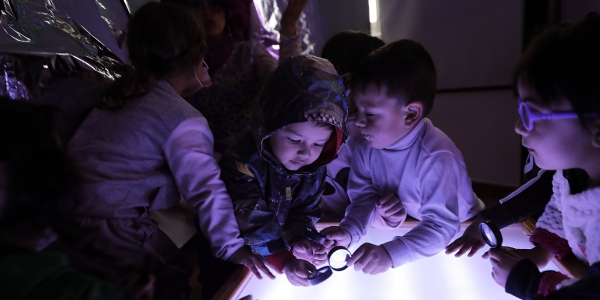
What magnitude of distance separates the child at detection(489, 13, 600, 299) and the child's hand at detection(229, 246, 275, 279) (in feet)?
1.44

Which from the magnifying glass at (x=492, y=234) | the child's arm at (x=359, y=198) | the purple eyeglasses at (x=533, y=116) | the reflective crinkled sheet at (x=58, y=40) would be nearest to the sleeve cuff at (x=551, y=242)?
the magnifying glass at (x=492, y=234)

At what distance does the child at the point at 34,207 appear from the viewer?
459 mm

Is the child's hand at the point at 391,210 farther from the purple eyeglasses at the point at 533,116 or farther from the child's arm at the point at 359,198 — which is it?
the purple eyeglasses at the point at 533,116

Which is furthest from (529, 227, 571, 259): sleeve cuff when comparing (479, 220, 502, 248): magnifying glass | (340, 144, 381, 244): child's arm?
(340, 144, 381, 244): child's arm

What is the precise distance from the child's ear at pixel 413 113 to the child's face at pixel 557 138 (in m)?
0.29

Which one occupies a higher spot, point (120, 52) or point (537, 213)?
point (120, 52)

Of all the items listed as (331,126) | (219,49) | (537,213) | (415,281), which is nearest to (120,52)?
(219,49)

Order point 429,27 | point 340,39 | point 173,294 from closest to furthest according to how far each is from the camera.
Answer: point 173,294 → point 340,39 → point 429,27

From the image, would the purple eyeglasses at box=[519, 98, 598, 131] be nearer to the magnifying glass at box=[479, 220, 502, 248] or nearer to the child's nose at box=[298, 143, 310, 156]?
the magnifying glass at box=[479, 220, 502, 248]

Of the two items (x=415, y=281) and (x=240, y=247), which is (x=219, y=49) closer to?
(x=240, y=247)

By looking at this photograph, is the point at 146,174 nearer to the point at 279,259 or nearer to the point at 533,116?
the point at 279,259

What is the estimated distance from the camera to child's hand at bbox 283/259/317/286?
2.60ft

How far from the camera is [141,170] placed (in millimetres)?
899

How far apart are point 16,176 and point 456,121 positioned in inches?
84.2
